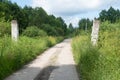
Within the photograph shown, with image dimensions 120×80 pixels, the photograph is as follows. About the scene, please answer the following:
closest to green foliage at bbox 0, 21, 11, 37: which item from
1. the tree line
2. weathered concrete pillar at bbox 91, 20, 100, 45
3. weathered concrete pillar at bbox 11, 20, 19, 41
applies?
weathered concrete pillar at bbox 11, 20, 19, 41

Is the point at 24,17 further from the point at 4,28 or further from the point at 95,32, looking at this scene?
the point at 95,32

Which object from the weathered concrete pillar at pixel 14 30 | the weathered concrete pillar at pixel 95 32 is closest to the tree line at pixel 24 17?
the weathered concrete pillar at pixel 14 30

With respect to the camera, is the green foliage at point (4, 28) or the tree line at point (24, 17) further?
the tree line at point (24, 17)

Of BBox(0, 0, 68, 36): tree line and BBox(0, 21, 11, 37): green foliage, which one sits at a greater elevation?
BBox(0, 0, 68, 36): tree line

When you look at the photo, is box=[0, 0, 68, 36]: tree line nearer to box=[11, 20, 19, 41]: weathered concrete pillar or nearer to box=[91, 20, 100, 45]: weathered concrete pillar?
box=[11, 20, 19, 41]: weathered concrete pillar

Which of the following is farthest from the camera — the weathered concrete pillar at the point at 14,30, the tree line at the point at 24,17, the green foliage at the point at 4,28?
the tree line at the point at 24,17

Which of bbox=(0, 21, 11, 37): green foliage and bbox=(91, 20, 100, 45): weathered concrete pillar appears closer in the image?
bbox=(91, 20, 100, 45): weathered concrete pillar

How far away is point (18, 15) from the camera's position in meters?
77.5

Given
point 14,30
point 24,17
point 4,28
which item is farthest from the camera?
point 24,17

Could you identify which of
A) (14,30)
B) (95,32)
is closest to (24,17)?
(14,30)

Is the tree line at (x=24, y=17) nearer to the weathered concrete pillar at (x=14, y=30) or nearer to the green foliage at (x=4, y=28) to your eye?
the green foliage at (x=4, y=28)

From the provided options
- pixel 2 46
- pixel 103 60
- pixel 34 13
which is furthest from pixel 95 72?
pixel 34 13

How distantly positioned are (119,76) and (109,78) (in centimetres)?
55

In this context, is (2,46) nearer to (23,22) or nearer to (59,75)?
(59,75)
